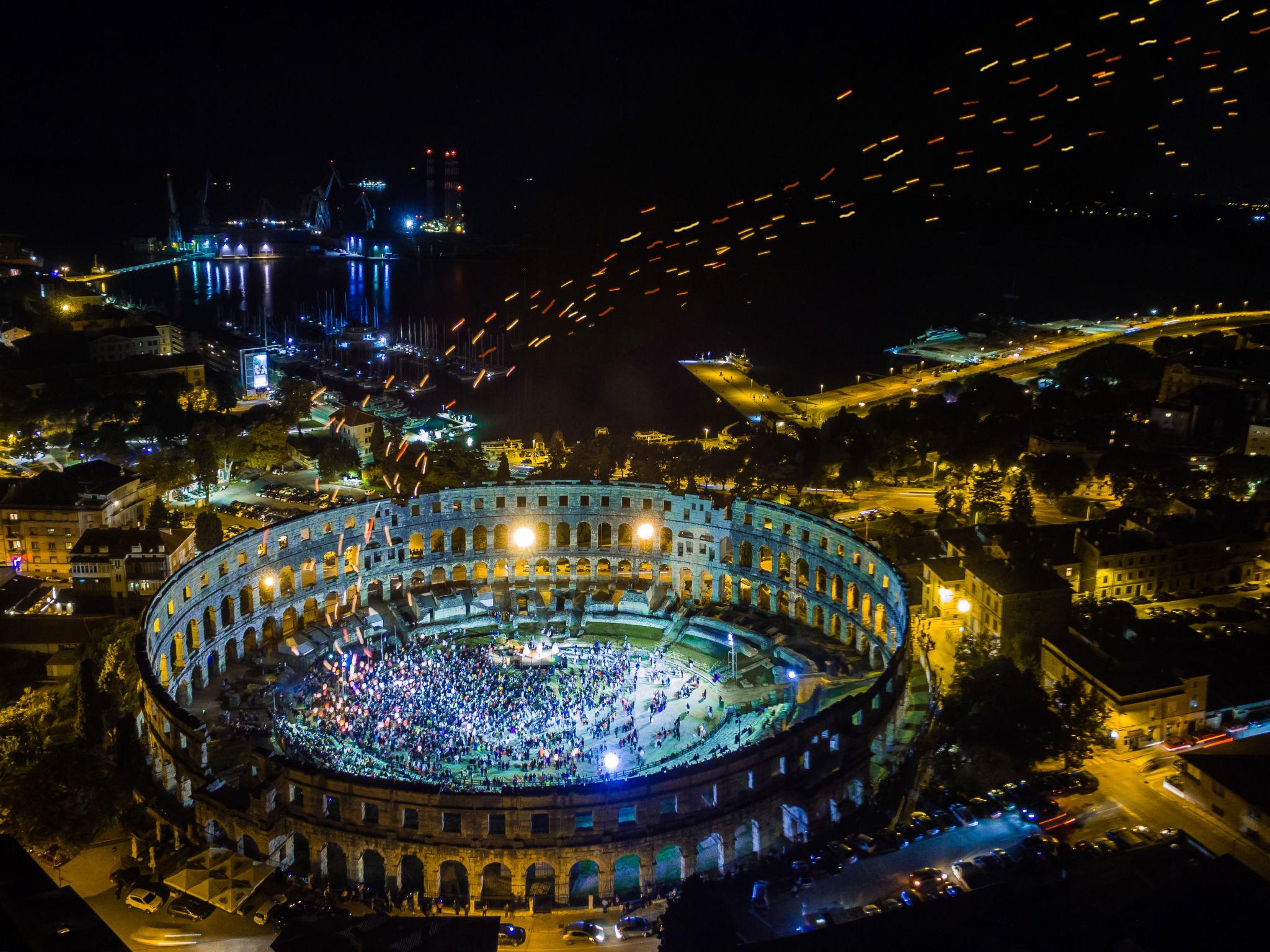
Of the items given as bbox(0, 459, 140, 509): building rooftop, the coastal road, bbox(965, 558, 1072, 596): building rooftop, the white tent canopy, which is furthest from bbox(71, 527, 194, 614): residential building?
the coastal road

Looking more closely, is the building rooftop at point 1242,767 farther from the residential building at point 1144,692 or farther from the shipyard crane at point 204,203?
the shipyard crane at point 204,203

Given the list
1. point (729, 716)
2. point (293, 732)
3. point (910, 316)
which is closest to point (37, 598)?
point (293, 732)

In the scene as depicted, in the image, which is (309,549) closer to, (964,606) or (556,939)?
(556,939)

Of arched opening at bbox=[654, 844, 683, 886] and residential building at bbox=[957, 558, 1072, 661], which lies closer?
arched opening at bbox=[654, 844, 683, 886]

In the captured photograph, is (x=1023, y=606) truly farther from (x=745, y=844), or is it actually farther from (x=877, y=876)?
(x=745, y=844)

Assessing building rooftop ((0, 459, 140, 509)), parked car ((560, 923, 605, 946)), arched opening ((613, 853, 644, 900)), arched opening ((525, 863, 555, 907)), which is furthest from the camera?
building rooftop ((0, 459, 140, 509))

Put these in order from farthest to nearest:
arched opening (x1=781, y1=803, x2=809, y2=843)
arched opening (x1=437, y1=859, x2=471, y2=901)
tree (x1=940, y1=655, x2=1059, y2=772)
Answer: tree (x1=940, y1=655, x2=1059, y2=772)
arched opening (x1=781, y1=803, x2=809, y2=843)
arched opening (x1=437, y1=859, x2=471, y2=901)

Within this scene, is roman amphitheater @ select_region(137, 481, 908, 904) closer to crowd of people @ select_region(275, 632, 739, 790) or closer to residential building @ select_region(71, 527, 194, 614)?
crowd of people @ select_region(275, 632, 739, 790)
